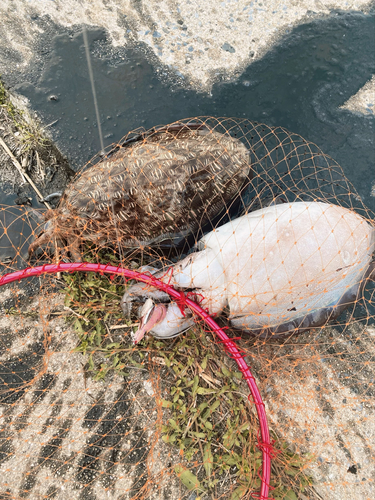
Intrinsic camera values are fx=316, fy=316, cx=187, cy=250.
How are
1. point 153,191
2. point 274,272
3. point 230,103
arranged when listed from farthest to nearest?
point 230,103
point 153,191
point 274,272

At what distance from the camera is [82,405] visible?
3172 millimetres

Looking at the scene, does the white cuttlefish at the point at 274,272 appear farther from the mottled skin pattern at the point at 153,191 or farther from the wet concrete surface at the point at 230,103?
the wet concrete surface at the point at 230,103

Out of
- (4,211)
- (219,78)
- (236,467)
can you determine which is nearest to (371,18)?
(219,78)

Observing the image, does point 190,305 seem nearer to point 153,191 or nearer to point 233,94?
point 153,191

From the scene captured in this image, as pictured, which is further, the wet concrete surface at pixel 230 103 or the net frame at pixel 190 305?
the wet concrete surface at pixel 230 103

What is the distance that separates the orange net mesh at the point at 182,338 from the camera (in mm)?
2979

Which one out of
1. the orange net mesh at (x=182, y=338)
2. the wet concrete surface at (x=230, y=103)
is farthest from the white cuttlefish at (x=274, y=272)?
the wet concrete surface at (x=230, y=103)

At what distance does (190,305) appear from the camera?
9.69 ft

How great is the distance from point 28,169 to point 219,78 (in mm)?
2557

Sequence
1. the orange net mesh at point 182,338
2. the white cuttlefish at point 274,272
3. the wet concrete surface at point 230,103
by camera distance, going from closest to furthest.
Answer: the white cuttlefish at point 274,272 < the orange net mesh at point 182,338 < the wet concrete surface at point 230,103

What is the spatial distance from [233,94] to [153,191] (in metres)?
1.86

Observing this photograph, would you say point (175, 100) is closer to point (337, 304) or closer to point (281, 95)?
point (281, 95)

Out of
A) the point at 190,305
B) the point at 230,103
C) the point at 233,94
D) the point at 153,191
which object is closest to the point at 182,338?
the point at 190,305

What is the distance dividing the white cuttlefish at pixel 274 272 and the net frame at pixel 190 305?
0.19 meters
